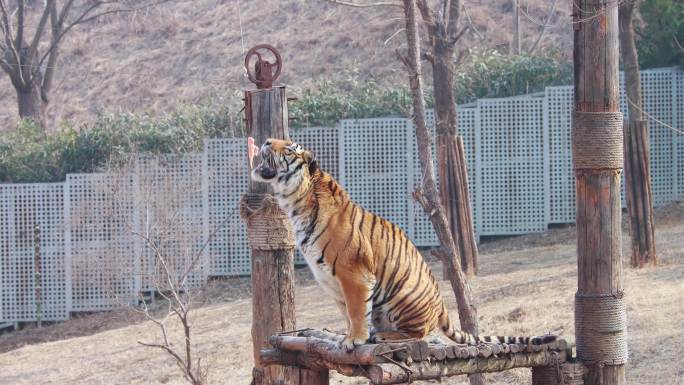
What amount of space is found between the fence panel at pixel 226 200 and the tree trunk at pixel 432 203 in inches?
284

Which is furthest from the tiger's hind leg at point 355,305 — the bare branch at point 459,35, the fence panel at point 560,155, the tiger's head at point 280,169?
the fence panel at point 560,155

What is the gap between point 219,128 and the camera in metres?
18.9

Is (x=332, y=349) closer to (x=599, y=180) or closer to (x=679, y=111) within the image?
(x=599, y=180)

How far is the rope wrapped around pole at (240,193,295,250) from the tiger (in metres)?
1.73

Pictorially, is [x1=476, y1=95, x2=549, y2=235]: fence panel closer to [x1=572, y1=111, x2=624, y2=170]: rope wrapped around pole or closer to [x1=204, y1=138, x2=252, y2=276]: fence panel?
[x1=204, y1=138, x2=252, y2=276]: fence panel

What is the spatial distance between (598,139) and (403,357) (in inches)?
65.3

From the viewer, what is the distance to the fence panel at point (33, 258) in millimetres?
16656

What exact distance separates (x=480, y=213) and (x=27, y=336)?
723cm

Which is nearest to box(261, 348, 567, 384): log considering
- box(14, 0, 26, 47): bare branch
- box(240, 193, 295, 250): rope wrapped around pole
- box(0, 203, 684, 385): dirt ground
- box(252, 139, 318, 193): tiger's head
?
box(252, 139, 318, 193): tiger's head

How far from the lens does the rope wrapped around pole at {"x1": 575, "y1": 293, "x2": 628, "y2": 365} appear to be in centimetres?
595

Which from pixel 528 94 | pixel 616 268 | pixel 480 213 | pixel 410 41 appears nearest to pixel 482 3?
pixel 528 94

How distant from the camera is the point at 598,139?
5.94 metres

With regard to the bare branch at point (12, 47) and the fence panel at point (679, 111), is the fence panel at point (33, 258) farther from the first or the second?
the fence panel at point (679, 111)

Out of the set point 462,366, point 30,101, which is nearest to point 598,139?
point 462,366
